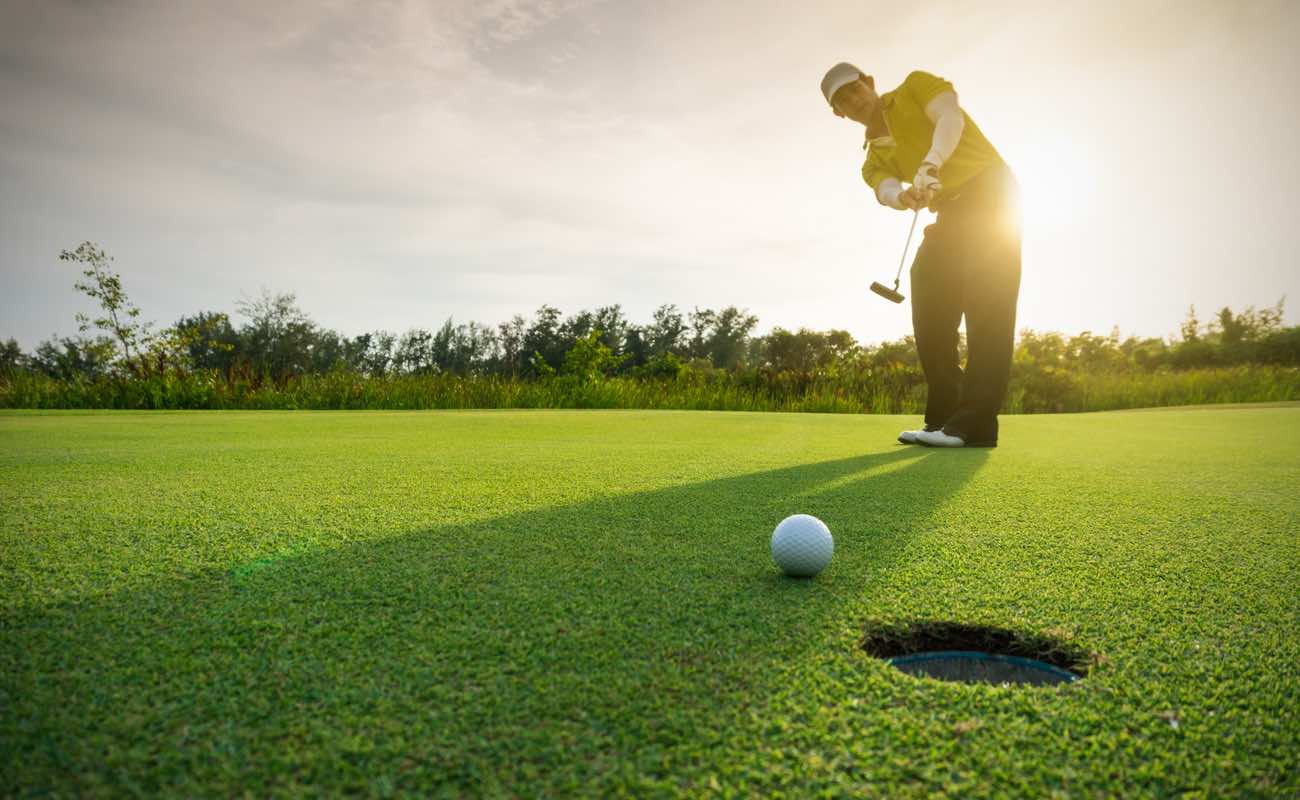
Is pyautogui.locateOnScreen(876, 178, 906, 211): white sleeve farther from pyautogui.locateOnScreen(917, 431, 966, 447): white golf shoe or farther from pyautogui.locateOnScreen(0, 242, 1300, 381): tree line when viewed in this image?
pyautogui.locateOnScreen(0, 242, 1300, 381): tree line

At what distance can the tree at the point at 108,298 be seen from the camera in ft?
63.7

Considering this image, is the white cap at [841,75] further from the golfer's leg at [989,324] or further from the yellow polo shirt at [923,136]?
the golfer's leg at [989,324]

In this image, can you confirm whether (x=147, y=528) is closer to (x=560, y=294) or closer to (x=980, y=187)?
(x=980, y=187)

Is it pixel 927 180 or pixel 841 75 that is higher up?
pixel 841 75

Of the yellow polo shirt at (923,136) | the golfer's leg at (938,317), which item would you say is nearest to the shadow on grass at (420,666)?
the golfer's leg at (938,317)

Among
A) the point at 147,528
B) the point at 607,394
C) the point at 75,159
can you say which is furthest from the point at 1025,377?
the point at 75,159

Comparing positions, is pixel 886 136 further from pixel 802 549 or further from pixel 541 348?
pixel 541 348

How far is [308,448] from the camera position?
4.38m

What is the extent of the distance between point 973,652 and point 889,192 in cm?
443

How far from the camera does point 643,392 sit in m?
15.2

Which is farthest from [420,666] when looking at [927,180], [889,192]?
[889,192]

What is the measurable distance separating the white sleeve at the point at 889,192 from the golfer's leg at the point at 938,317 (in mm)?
343

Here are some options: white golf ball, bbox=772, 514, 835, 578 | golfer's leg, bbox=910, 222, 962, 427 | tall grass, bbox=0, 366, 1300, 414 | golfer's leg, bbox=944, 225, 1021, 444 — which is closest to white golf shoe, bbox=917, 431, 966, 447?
golfer's leg, bbox=944, 225, 1021, 444

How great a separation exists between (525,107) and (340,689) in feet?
68.4
